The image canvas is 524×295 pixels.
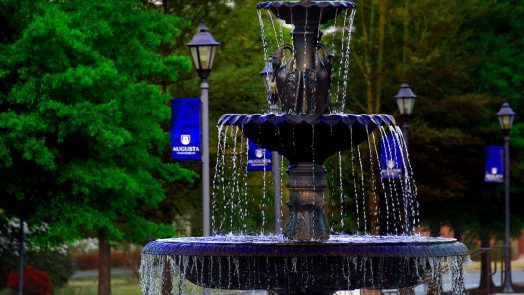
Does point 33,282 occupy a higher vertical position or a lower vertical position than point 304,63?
lower

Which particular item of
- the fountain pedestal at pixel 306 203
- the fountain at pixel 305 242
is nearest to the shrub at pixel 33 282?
the fountain at pixel 305 242

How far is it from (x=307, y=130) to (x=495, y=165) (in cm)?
2757

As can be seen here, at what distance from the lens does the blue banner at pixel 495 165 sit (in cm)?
4419

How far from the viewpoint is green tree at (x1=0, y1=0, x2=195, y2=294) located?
115 ft

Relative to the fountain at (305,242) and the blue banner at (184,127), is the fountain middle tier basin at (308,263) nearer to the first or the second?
the fountain at (305,242)

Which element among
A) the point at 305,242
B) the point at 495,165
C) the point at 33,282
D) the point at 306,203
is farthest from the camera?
the point at 33,282

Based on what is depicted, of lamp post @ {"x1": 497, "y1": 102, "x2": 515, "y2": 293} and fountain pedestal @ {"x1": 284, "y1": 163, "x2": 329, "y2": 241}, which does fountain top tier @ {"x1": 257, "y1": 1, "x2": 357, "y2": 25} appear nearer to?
fountain pedestal @ {"x1": 284, "y1": 163, "x2": 329, "y2": 241}

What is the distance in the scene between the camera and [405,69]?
4766cm

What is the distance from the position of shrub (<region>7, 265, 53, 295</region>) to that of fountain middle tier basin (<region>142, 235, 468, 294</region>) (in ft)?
103

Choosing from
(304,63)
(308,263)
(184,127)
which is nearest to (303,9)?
(304,63)

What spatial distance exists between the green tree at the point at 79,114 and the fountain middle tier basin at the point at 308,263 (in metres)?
18.1

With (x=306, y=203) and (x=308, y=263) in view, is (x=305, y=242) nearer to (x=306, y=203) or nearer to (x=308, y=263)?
(x=308, y=263)

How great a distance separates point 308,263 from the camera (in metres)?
16.4

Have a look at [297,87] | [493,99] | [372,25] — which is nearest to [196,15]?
[372,25]
